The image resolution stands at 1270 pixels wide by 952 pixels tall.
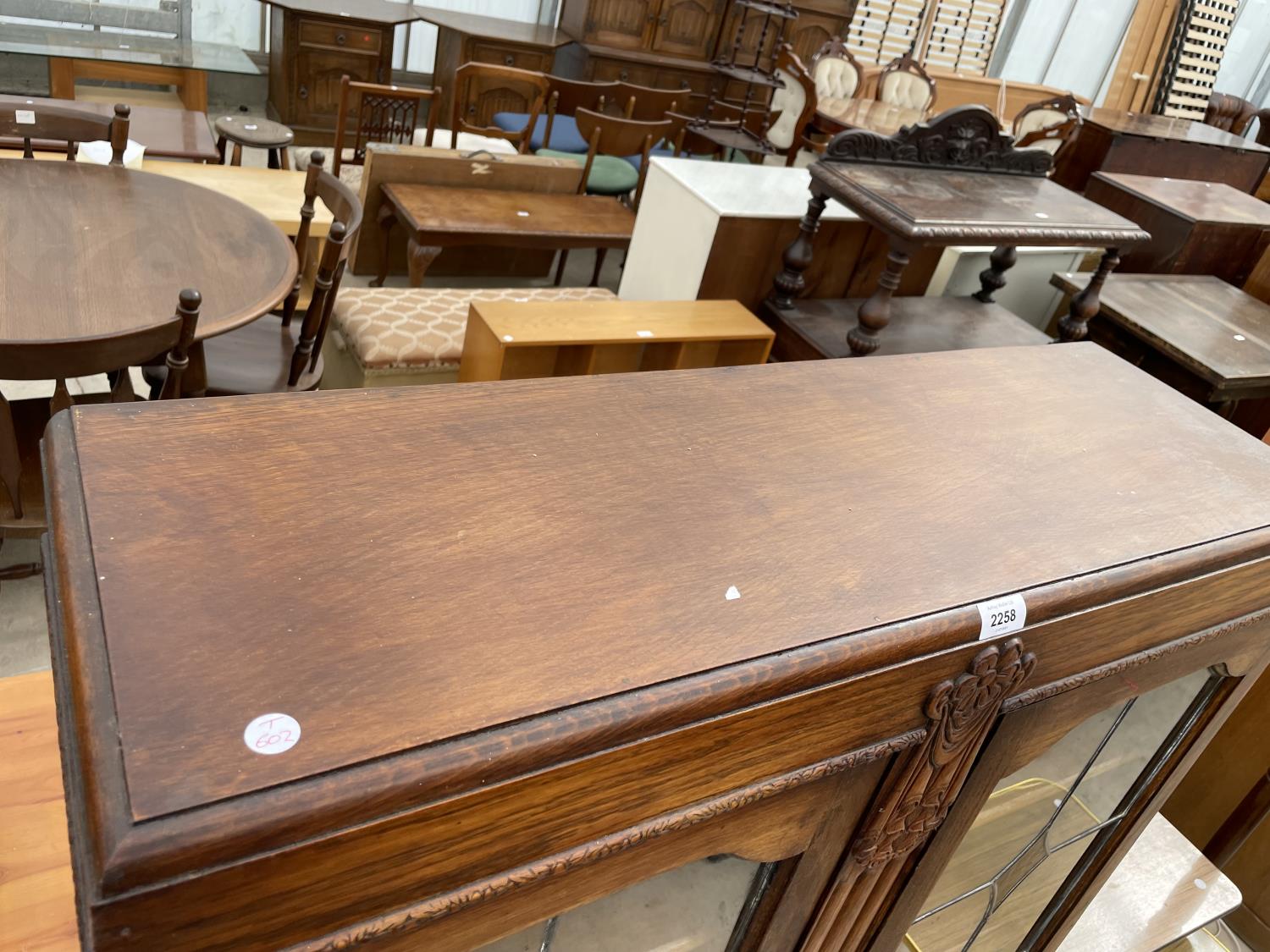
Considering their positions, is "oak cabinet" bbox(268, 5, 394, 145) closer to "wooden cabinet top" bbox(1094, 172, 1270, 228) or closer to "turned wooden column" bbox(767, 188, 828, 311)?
"turned wooden column" bbox(767, 188, 828, 311)

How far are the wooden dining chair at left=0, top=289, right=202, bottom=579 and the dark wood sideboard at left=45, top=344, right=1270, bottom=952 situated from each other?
1103mm

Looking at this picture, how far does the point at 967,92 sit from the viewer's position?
298 inches

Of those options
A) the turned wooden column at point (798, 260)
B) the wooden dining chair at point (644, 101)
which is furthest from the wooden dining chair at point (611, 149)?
the turned wooden column at point (798, 260)

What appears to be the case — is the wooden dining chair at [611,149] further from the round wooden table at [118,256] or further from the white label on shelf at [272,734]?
the white label on shelf at [272,734]

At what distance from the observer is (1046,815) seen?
3.29ft

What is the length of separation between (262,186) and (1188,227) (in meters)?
3.33

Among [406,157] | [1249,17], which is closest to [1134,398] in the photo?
[406,157]

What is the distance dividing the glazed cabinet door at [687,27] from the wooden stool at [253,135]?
277 centimetres

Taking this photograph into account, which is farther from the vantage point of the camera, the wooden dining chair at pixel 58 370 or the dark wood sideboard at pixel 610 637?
the wooden dining chair at pixel 58 370

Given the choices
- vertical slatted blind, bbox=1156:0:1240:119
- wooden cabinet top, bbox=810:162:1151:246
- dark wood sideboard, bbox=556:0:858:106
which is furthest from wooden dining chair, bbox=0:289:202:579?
vertical slatted blind, bbox=1156:0:1240:119

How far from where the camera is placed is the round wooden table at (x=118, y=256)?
5.88 ft

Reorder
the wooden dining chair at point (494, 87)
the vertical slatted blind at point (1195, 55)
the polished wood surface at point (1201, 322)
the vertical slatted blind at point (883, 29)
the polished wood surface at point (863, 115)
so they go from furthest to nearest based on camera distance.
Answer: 1. the vertical slatted blind at point (1195, 55)
2. the vertical slatted blind at point (883, 29)
3. the polished wood surface at point (863, 115)
4. the wooden dining chair at point (494, 87)
5. the polished wood surface at point (1201, 322)

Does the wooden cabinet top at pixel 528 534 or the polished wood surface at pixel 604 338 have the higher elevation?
the wooden cabinet top at pixel 528 534

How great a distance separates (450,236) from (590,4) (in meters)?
3.02
